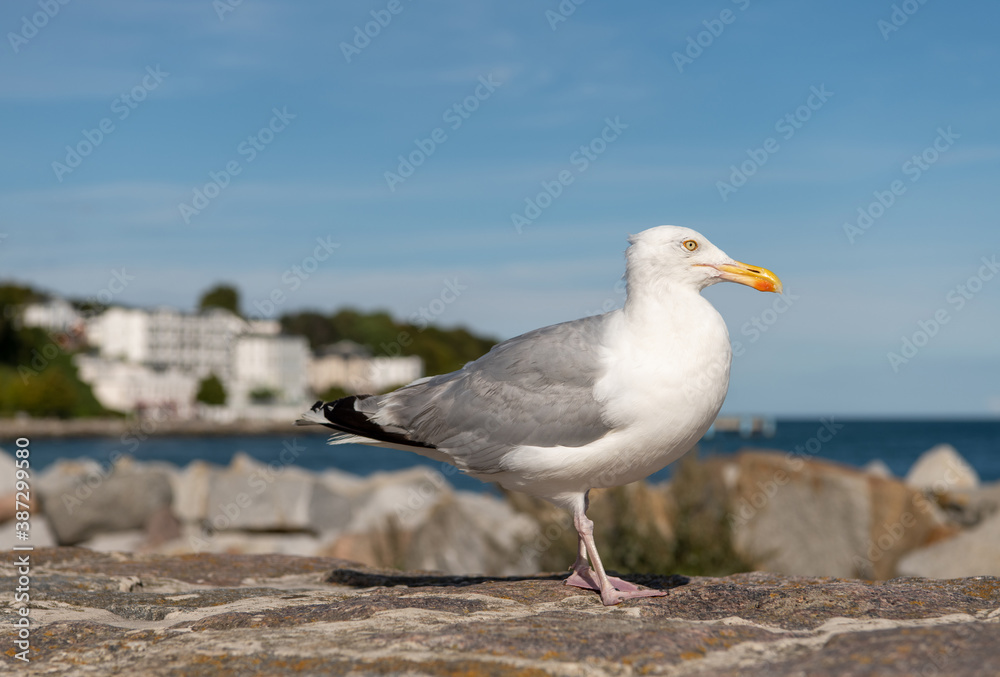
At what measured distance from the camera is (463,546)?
14.9 metres

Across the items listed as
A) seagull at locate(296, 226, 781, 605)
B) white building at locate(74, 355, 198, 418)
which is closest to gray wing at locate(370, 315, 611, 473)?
seagull at locate(296, 226, 781, 605)

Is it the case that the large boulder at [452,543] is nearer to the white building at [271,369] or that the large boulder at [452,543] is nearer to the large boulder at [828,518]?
the large boulder at [828,518]

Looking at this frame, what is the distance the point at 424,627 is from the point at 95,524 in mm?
17285

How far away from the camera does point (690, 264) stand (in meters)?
4.97

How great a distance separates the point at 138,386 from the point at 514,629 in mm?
132324

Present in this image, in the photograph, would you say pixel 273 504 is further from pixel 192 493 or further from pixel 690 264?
pixel 690 264

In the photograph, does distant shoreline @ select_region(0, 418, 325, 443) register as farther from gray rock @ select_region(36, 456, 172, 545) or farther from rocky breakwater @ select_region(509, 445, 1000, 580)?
rocky breakwater @ select_region(509, 445, 1000, 580)

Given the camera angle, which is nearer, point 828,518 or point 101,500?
point 828,518

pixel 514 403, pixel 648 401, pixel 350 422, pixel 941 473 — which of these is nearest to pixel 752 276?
pixel 648 401

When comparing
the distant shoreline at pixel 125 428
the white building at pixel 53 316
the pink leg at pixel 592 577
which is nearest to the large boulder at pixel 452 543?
the pink leg at pixel 592 577

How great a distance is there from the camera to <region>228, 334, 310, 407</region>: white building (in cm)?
13350

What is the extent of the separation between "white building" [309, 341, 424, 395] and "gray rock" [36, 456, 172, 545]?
89.1m

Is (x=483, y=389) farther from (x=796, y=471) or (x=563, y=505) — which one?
(x=796, y=471)

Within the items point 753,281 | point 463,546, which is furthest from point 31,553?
point 463,546
